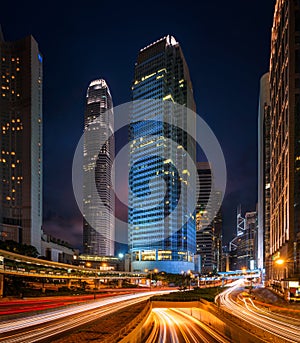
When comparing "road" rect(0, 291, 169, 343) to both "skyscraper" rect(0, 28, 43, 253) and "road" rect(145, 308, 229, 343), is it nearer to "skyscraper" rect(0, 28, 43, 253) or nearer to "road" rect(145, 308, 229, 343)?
"road" rect(145, 308, 229, 343)

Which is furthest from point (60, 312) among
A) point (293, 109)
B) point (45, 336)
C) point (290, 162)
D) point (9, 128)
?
point (9, 128)

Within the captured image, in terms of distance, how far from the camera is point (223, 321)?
122ft

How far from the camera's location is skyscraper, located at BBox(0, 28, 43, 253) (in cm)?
14650

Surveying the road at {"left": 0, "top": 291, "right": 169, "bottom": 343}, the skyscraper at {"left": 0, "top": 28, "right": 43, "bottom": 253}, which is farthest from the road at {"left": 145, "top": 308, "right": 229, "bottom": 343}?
the skyscraper at {"left": 0, "top": 28, "right": 43, "bottom": 253}

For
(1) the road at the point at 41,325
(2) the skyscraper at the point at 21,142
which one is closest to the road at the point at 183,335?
(1) the road at the point at 41,325

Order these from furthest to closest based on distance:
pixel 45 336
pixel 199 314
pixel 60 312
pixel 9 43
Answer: pixel 9 43 → pixel 199 314 → pixel 60 312 → pixel 45 336

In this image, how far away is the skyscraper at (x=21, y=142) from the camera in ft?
481

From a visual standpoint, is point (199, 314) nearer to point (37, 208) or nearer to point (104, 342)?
point (104, 342)

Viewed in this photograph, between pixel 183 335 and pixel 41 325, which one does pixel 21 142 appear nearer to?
pixel 183 335

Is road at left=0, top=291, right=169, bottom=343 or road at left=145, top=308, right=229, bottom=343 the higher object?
road at left=0, top=291, right=169, bottom=343

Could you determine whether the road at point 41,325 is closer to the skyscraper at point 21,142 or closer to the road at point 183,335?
the road at point 183,335

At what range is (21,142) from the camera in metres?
159

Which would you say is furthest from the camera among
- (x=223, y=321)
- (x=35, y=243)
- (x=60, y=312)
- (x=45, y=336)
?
(x=35, y=243)

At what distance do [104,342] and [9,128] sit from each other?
153178 millimetres
